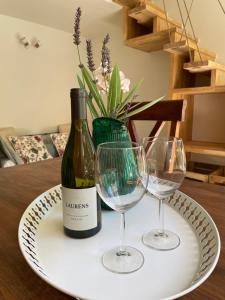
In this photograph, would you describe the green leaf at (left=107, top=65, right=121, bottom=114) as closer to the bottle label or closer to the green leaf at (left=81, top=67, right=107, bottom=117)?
the green leaf at (left=81, top=67, right=107, bottom=117)

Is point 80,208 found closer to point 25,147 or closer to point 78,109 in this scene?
point 78,109

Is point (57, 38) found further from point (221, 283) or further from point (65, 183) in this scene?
point (221, 283)

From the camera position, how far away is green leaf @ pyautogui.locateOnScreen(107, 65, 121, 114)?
0.52 meters

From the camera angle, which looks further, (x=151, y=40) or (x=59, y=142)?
(x=59, y=142)

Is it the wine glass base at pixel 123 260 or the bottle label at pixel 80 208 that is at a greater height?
the bottle label at pixel 80 208

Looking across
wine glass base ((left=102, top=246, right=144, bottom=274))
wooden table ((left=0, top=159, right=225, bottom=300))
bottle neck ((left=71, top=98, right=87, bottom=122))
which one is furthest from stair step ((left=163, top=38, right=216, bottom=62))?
wine glass base ((left=102, top=246, right=144, bottom=274))

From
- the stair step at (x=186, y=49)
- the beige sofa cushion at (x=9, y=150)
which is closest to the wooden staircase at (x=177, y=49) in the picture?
the stair step at (x=186, y=49)

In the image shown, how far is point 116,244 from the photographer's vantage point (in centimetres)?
43

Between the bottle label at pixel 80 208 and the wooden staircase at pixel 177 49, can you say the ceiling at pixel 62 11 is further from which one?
the bottle label at pixel 80 208

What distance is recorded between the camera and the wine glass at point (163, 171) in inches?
17.7

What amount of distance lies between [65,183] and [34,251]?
13 cm

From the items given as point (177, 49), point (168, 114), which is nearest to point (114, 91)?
point (168, 114)

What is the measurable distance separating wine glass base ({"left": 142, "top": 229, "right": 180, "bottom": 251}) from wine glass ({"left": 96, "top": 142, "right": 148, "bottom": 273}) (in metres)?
0.04

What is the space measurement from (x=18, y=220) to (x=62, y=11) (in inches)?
98.0
